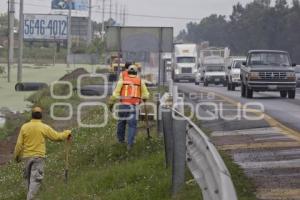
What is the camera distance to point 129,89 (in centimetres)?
1602

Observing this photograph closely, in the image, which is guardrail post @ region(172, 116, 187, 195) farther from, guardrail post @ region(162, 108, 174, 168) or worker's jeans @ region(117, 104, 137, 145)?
worker's jeans @ region(117, 104, 137, 145)

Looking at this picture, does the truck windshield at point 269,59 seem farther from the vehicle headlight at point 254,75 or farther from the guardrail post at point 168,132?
the guardrail post at point 168,132

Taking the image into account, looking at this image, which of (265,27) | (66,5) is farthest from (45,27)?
(265,27)

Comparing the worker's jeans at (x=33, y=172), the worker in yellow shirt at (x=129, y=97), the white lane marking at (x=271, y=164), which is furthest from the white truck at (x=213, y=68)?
the white lane marking at (x=271, y=164)

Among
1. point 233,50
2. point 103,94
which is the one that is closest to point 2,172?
point 103,94

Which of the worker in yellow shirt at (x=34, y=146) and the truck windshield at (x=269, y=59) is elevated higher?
the truck windshield at (x=269, y=59)

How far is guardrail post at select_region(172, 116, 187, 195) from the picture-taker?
9.73 meters

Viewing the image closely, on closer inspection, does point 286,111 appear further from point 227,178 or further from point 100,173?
point 227,178

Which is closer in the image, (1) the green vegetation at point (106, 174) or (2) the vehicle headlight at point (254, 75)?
(1) the green vegetation at point (106, 174)

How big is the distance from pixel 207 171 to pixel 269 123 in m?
10.6

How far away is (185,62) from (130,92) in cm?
5632

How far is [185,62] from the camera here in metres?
72.1

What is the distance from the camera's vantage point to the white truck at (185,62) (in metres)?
71.8

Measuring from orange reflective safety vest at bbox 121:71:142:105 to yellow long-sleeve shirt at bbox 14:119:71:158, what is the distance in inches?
136
